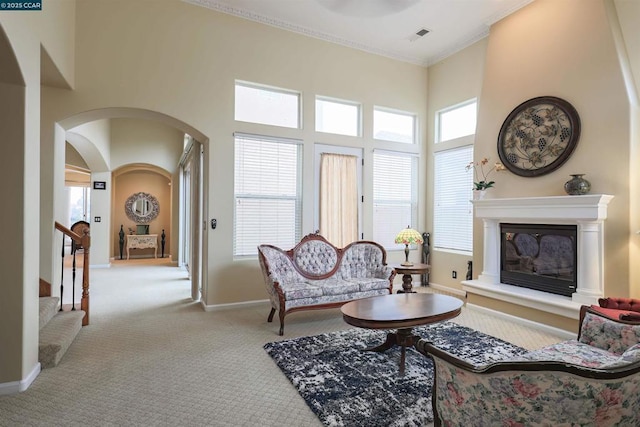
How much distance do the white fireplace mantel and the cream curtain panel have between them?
2000 millimetres

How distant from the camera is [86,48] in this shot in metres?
4.20

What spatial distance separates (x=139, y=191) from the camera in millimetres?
11234

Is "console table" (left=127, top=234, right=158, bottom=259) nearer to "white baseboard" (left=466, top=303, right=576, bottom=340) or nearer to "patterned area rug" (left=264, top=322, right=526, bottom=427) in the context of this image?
"patterned area rug" (left=264, top=322, right=526, bottom=427)

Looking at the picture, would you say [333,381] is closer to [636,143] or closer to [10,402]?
[10,402]

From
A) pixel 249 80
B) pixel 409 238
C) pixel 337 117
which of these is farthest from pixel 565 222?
pixel 249 80

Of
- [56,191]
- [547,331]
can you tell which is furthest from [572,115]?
[56,191]

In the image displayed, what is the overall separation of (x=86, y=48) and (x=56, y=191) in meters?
1.74

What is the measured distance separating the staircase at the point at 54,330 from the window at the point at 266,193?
1.99 meters

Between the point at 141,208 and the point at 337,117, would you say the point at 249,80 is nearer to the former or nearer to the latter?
the point at 337,117

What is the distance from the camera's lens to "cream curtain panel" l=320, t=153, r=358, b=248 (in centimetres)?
562

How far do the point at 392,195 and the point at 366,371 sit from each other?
3845 mm

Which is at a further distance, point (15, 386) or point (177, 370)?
point (177, 370)

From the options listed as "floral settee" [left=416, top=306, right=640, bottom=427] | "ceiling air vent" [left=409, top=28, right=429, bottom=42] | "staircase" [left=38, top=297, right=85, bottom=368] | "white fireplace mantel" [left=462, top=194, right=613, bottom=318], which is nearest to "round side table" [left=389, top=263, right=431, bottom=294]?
"white fireplace mantel" [left=462, top=194, right=613, bottom=318]

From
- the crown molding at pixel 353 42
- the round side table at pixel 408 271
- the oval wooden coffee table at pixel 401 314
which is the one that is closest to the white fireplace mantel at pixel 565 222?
the round side table at pixel 408 271
